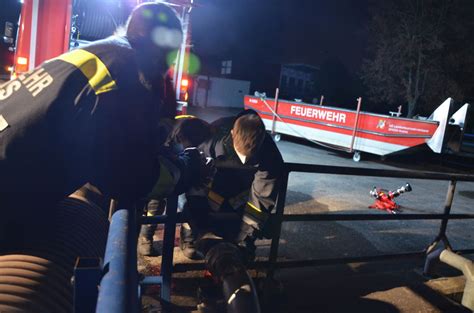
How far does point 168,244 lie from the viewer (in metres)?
2.67

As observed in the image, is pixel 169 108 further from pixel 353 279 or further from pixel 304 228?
pixel 304 228

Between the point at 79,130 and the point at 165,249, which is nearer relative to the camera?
the point at 79,130

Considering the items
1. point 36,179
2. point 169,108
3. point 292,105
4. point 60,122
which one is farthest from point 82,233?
point 292,105

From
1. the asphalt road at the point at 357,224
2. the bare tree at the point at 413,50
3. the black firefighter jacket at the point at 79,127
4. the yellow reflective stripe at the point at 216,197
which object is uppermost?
the bare tree at the point at 413,50

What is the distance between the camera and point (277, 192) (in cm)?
315

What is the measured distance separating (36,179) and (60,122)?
9.0 inches

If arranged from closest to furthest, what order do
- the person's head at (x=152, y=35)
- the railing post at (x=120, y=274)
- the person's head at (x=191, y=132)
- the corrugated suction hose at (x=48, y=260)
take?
the railing post at (x=120, y=274) → the corrugated suction hose at (x=48, y=260) → the person's head at (x=152, y=35) → the person's head at (x=191, y=132)

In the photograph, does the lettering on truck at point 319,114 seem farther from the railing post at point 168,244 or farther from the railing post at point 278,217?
the railing post at point 168,244

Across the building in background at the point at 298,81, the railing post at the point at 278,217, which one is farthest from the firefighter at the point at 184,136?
the building in background at the point at 298,81

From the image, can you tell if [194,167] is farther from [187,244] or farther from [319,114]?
[319,114]

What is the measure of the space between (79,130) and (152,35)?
0.56 metres

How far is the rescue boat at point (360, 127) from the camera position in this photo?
10664mm

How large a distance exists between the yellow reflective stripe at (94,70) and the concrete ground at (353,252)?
64.9 inches

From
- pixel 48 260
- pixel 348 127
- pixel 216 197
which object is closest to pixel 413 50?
pixel 348 127
